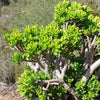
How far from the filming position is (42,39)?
8.10ft

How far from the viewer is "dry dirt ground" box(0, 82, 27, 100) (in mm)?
4246

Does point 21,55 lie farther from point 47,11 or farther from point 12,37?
point 47,11

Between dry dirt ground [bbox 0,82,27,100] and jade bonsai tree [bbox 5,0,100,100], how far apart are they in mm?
1554

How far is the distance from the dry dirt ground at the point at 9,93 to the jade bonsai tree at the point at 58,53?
5.10 ft

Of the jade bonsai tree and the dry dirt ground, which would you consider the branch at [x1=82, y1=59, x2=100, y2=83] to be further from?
the dry dirt ground

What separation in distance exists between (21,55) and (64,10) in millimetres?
1246

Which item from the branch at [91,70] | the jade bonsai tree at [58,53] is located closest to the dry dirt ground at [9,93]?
the jade bonsai tree at [58,53]

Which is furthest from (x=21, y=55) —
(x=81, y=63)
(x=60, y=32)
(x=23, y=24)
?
(x=23, y=24)

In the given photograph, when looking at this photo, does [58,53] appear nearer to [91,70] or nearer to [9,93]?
[91,70]

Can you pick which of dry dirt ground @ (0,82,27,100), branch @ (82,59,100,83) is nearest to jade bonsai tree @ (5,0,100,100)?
branch @ (82,59,100,83)

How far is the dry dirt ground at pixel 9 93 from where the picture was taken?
13.9 feet

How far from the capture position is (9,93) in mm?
4488

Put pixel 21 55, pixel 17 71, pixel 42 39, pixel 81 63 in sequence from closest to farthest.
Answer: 1. pixel 42 39
2. pixel 21 55
3. pixel 81 63
4. pixel 17 71

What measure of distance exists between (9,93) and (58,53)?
2485 mm
